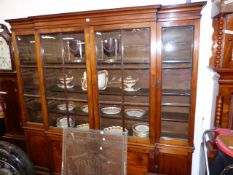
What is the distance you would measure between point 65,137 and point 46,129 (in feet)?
1.40

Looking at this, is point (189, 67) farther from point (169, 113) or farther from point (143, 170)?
point (143, 170)

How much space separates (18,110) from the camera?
2336 mm

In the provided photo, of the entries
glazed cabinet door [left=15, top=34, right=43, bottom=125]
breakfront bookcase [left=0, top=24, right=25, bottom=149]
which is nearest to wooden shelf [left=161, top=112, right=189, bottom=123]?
glazed cabinet door [left=15, top=34, right=43, bottom=125]

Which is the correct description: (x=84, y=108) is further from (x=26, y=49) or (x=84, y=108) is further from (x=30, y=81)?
(x=26, y=49)

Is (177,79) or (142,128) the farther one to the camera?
(142,128)

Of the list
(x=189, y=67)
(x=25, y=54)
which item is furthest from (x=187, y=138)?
(x=25, y=54)

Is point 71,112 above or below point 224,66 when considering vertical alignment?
below

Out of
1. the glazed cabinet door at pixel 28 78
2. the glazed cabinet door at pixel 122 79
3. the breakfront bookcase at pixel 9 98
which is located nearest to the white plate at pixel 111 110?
the glazed cabinet door at pixel 122 79

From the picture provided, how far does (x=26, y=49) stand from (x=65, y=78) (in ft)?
2.00

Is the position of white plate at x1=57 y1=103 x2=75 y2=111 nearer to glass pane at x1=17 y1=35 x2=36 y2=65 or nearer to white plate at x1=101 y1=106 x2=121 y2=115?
white plate at x1=101 y1=106 x2=121 y2=115

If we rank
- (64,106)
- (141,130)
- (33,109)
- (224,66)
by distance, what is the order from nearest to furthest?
(224,66) < (141,130) < (64,106) < (33,109)

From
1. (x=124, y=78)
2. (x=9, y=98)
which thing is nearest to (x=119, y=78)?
(x=124, y=78)

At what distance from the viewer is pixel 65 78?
190cm

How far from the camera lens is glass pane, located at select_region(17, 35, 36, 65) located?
6.36 ft
